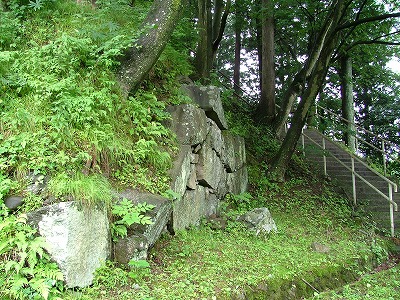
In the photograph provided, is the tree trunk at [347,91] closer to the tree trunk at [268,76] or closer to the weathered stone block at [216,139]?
the tree trunk at [268,76]

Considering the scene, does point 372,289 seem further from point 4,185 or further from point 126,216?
point 4,185

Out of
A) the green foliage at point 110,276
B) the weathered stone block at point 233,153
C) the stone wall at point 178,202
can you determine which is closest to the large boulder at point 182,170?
the stone wall at point 178,202

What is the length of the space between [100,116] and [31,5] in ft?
8.64

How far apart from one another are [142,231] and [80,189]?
3.14ft

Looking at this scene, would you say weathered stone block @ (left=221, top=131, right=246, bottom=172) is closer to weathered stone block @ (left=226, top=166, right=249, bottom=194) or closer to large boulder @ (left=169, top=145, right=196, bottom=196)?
weathered stone block @ (left=226, top=166, right=249, bottom=194)

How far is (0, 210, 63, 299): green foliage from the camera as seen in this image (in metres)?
3.04

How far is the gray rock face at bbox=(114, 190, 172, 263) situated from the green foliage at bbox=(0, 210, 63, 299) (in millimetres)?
816

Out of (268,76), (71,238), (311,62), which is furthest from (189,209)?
(268,76)

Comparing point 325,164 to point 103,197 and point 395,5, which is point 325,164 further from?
point 103,197

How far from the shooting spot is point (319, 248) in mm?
6211

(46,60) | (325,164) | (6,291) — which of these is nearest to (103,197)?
(6,291)

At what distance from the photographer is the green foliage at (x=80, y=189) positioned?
11.7ft

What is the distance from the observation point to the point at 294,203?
27.4 feet

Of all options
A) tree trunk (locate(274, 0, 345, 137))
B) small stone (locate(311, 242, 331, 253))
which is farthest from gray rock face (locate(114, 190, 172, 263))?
tree trunk (locate(274, 0, 345, 137))
